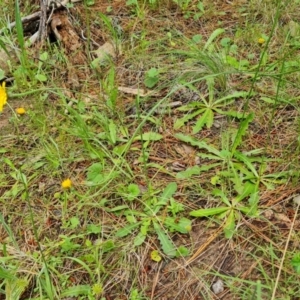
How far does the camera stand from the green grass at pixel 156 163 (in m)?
1.52

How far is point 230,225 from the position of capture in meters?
1.58

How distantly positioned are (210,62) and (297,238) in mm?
853

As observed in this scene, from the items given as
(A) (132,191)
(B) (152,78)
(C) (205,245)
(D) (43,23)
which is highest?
(D) (43,23)

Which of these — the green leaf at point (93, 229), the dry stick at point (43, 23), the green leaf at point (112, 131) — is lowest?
the green leaf at point (93, 229)

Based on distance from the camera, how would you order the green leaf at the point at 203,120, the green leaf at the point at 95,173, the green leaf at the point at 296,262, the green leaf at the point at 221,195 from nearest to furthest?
1. the green leaf at the point at 296,262
2. the green leaf at the point at 221,195
3. the green leaf at the point at 95,173
4. the green leaf at the point at 203,120

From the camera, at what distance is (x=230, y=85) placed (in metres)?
1.99

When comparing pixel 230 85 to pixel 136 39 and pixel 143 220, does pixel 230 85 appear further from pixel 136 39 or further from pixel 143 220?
pixel 143 220

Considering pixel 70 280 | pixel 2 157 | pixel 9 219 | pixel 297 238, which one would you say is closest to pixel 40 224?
pixel 9 219

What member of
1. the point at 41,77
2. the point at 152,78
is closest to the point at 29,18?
the point at 41,77

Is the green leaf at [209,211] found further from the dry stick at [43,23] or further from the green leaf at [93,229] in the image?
the dry stick at [43,23]

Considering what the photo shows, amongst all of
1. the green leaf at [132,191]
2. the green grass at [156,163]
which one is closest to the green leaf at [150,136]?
the green grass at [156,163]

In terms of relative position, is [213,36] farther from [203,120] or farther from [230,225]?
[230,225]

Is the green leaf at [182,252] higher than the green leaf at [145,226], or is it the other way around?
the green leaf at [145,226]

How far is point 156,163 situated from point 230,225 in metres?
0.40
